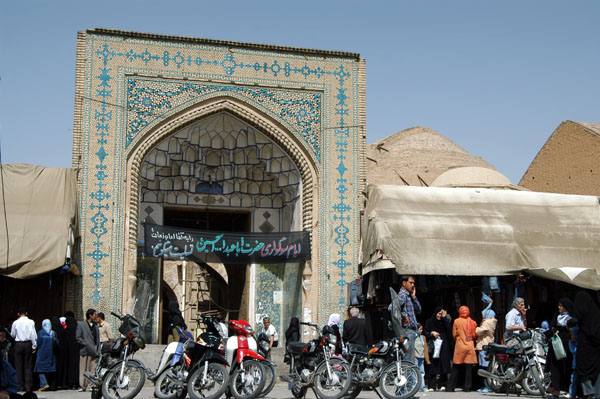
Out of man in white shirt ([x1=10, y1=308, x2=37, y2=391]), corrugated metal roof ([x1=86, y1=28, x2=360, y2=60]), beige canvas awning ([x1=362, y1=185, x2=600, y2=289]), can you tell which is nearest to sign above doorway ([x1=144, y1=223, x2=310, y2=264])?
beige canvas awning ([x1=362, y1=185, x2=600, y2=289])

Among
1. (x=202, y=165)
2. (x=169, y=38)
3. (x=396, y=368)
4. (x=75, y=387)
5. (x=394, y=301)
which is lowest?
(x=75, y=387)

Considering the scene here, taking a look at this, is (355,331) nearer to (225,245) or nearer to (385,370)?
(385,370)

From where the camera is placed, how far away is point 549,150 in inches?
802

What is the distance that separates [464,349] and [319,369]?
3067 millimetres

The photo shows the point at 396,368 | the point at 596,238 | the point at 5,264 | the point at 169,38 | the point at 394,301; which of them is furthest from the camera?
the point at 169,38

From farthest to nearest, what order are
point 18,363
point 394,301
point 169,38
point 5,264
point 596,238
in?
point 169,38 < point 596,238 < point 5,264 < point 18,363 < point 394,301

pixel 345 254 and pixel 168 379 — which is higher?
pixel 345 254

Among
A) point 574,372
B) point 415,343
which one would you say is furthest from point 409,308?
point 574,372

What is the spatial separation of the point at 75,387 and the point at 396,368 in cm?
545

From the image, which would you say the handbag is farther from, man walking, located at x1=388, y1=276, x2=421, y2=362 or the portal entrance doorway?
the portal entrance doorway

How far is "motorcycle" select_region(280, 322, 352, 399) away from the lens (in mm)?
8242

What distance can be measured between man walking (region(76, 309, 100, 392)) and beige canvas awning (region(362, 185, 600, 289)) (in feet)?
14.6

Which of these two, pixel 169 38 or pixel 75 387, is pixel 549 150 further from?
pixel 75 387

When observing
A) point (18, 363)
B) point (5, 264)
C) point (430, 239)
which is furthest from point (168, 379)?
point (430, 239)
